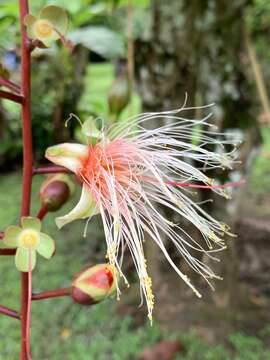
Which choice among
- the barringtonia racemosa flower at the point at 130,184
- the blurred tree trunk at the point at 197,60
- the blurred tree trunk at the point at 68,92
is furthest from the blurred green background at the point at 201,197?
the blurred tree trunk at the point at 68,92

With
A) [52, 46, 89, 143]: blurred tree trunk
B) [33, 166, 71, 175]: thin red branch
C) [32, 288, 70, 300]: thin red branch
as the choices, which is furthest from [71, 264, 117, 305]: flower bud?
[52, 46, 89, 143]: blurred tree trunk

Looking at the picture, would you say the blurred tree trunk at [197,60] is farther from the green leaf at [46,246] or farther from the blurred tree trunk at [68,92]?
the green leaf at [46,246]

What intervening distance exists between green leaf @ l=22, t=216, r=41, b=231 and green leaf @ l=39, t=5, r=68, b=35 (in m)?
0.20

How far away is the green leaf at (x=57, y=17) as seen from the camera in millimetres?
569

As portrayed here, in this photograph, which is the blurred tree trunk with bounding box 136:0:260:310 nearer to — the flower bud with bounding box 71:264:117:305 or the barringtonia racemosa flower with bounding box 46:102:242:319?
the barringtonia racemosa flower with bounding box 46:102:242:319

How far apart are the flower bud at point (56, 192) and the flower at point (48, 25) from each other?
0.55 ft

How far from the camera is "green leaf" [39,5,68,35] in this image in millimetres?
569

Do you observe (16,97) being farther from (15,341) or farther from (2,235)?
(15,341)

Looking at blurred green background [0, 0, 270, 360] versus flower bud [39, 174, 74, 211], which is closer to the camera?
flower bud [39, 174, 74, 211]

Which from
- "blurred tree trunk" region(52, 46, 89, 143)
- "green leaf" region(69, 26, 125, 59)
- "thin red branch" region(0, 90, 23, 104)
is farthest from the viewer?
"blurred tree trunk" region(52, 46, 89, 143)

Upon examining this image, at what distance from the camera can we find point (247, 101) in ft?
5.42

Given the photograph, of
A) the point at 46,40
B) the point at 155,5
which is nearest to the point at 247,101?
the point at 155,5

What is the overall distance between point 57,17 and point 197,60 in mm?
1067

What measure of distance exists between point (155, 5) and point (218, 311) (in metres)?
0.98
